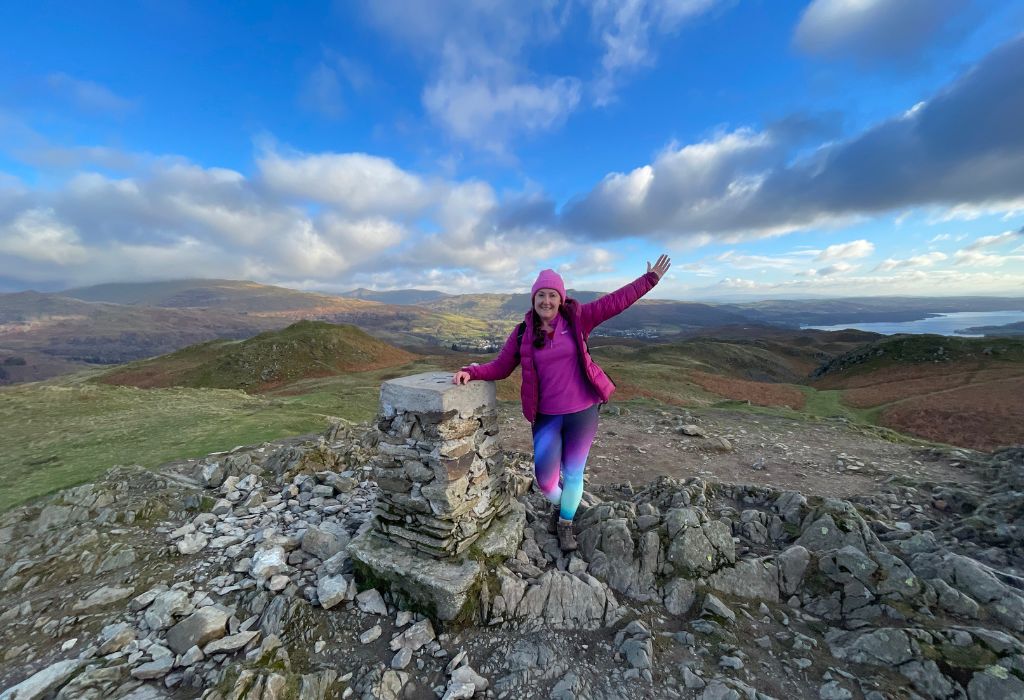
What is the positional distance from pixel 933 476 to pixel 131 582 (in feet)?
61.3

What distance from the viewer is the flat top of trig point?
5480mm

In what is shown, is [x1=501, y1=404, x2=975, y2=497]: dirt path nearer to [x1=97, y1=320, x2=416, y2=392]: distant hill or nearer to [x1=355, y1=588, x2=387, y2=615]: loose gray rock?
[x1=355, y1=588, x2=387, y2=615]: loose gray rock

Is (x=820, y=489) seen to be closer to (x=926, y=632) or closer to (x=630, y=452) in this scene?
(x=630, y=452)

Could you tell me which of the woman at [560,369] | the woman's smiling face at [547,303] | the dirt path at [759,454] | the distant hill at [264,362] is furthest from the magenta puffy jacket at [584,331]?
the distant hill at [264,362]

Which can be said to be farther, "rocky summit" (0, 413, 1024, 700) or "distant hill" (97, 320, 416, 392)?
"distant hill" (97, 320, 416, 392)

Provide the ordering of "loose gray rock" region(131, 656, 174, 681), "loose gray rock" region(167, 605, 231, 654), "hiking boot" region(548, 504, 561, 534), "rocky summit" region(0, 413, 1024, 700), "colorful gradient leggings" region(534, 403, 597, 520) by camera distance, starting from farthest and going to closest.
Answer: "hiking boot" region(548, 504, 561, 534)
"colorful gradient leggings" region(534, 403, 597, 520)
"loose gray rock" region(167, 605, 231, 654)
"loose gray rock" region(131, 656, 174, 681)
"rocky summit" region(0, 413, 1024, 700)

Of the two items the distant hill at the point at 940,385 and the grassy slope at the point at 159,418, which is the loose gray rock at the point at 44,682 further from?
the distant hill at the point at 940,385

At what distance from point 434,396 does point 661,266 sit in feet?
12.6

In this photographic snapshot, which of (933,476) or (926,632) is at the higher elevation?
(926,632)

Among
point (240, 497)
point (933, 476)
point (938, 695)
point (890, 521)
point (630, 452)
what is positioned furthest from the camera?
point (630, 452)

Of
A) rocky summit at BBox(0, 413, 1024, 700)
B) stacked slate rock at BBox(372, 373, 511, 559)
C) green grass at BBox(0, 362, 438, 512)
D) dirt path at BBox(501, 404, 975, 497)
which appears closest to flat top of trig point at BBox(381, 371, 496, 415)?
stacked slate rock at BBox(372, 373, 511, 559)

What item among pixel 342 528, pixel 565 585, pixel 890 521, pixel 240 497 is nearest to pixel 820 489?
pixel 890 521

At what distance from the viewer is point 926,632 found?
4.36 metres

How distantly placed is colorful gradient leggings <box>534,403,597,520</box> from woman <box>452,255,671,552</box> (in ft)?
0.05
